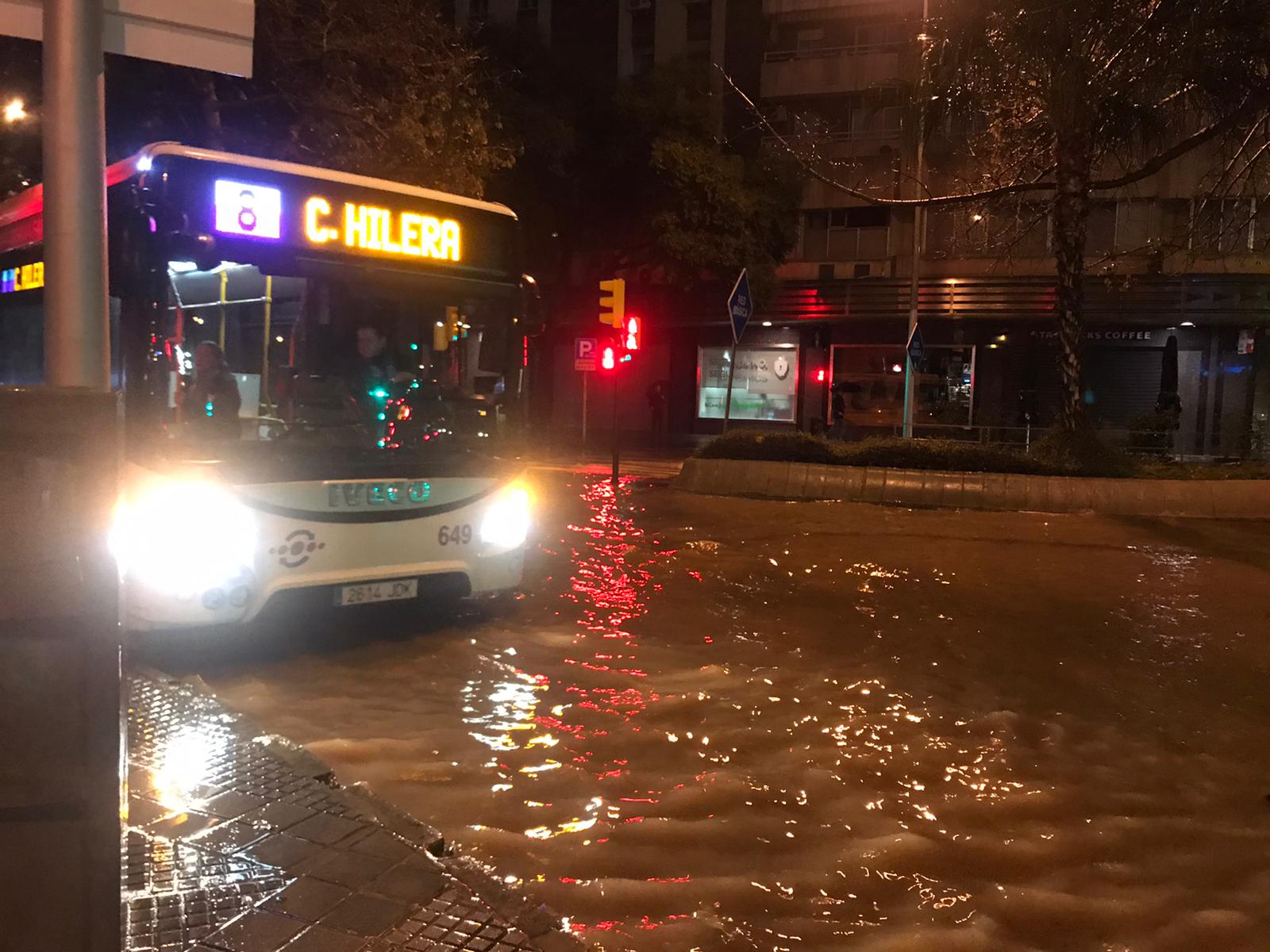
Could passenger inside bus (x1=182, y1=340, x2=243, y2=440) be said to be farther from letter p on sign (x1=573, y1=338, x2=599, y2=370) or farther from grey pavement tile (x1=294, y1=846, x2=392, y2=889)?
letter p on sign (x1=573, y1=338, x2=599, y2=370)

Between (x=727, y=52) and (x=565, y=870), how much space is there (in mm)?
33648

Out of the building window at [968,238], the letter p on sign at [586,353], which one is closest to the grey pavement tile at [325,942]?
the letter p on sign at [586,353]

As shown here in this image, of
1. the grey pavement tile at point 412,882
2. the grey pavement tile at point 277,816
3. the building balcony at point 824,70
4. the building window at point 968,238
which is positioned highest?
the building balcony at point 824,70

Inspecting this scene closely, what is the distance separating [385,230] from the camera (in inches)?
256

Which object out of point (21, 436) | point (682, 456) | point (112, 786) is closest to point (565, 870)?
point (112, 786)

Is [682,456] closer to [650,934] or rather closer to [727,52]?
[727,52]

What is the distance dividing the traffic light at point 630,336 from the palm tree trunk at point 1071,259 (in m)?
7.12

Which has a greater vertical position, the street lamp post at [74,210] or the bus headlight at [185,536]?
the street lamp post at [74,210]

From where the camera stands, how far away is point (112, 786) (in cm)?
176

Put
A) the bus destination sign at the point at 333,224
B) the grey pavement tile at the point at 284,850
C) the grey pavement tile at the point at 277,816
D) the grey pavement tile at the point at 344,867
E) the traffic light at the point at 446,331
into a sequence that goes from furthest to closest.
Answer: the traffic light at the point at 446,331 < the bus destination sign at the point at 333,224 < the grey pavement tile at the point at 277,816 < the grey pavement tile at the point at 284,850 < the grey pavement tile at the point at 344,867

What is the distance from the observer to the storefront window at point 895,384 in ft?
102

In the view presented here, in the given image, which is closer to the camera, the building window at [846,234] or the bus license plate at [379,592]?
the bus license plate at [379,592]

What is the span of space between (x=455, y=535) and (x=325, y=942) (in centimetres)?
400

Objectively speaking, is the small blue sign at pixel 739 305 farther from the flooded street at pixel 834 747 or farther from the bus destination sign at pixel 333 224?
the bus destination sign at pixel 333 224
